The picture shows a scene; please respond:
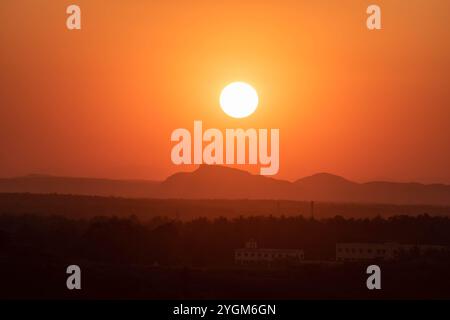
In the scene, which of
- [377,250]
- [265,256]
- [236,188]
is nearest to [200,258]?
[265,256]

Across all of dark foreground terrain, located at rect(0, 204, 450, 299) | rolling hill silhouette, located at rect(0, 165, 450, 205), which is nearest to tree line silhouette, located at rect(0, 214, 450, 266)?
dark foreground terrain, located at rect(0, 204, 450, 299)

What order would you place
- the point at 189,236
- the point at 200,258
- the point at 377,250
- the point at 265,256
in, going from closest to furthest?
the point at 265,256 < the point at 200,258 < the point at 377,250 < the point at 189,236

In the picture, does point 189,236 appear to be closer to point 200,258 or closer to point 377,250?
point 200,258

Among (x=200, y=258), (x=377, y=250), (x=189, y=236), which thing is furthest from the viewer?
(x=189, y=236)

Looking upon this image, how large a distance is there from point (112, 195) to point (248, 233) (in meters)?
5.70

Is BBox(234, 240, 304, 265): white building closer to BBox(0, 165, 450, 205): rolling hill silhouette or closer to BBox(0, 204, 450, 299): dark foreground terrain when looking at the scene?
BBox(0, 204, 450, 299): dark foreground terrain

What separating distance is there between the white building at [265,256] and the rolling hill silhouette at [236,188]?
3.73 meters

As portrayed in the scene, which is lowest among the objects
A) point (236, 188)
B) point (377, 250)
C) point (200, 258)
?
point (200, 258)

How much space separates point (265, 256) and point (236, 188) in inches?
245

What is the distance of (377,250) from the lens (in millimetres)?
25703

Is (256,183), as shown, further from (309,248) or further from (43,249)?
(43,249)
